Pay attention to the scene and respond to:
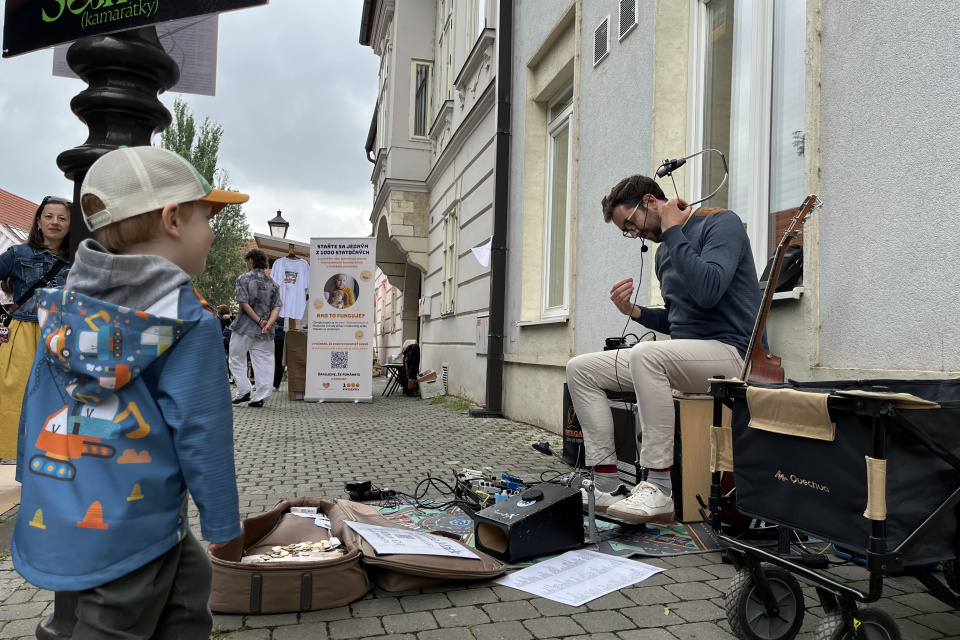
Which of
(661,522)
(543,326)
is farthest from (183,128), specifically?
(661,522)

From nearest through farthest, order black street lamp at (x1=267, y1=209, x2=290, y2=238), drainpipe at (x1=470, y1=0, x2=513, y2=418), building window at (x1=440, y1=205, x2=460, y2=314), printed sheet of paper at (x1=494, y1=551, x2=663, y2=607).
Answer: printed sheet of paper at (x1=494, y1=551, x2=663, y2=607) < drainpipe at (x1=470, y1=0, x2=513, y2=418) < building window at (x1=440, y1=205, x2=460, y2=314) < black street lamp at (x1=267, y1=209, x2=290, y2=238)

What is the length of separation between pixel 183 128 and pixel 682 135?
3583cm

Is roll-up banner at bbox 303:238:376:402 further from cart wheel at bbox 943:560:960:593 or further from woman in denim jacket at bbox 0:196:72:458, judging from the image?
cart wheel at bbox 943:560:960:593

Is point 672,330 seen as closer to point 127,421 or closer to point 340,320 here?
point 127,421

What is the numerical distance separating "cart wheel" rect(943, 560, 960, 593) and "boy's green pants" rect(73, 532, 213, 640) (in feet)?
7.36

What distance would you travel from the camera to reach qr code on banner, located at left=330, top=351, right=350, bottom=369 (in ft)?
37.6

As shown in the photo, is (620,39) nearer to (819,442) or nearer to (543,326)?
(543,326)

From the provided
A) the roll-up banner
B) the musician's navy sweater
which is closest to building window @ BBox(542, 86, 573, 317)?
the roll-up banner

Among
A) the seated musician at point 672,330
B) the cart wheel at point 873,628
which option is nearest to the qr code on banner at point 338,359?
the seated musician at point 672,330

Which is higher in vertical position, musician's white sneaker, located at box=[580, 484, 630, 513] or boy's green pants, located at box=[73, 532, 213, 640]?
boy's green pants, located at box=[73, 532, 213, 640]

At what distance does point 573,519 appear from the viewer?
3.32 m

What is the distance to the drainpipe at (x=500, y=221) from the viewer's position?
958 cm

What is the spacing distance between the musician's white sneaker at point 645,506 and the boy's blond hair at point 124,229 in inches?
102

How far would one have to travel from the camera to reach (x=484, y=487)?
4297mm
